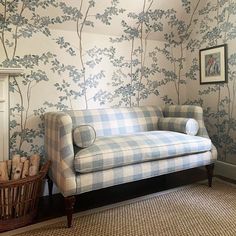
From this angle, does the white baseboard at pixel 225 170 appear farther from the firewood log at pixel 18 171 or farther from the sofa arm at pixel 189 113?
the firewood log at pixel 18 171

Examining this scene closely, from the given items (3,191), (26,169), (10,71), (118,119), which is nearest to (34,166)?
(26,169)

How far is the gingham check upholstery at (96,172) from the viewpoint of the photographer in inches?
68.4

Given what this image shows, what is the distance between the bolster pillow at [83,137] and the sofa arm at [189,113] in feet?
3.77

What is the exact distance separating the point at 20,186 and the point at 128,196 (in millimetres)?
939

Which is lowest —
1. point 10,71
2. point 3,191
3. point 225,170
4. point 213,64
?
point 225,170

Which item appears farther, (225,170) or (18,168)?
(225,170)

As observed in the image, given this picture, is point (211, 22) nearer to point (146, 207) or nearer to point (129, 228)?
point (146, 207)

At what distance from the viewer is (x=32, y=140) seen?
7.51ft

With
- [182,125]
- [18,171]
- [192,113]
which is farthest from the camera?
[192,113]

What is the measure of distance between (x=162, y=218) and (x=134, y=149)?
54 cm

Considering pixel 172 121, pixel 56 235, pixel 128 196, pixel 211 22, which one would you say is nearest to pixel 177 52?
pixel 211 22

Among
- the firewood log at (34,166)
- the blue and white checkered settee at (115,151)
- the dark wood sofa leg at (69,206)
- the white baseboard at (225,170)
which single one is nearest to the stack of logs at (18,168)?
the firewood log at (34,166)

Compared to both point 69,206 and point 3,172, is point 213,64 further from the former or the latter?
point 3,172

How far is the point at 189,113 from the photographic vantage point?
2547mm
